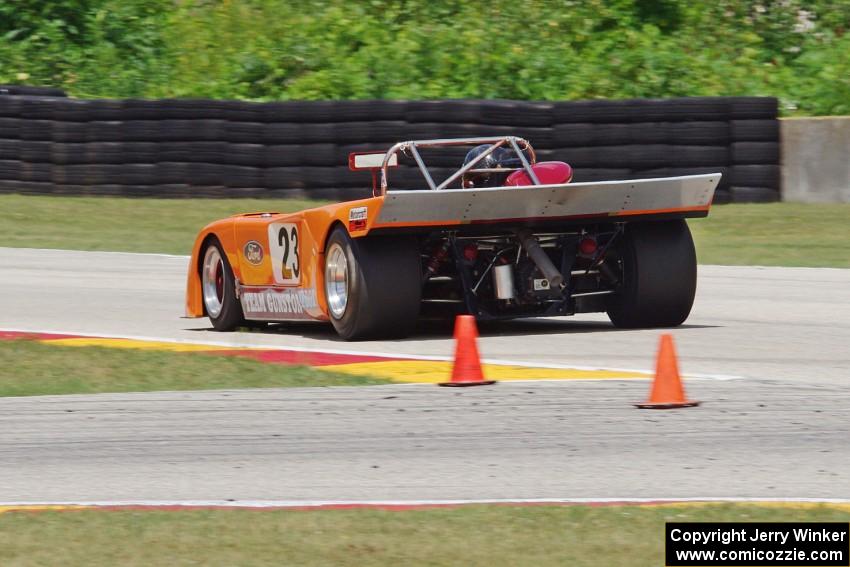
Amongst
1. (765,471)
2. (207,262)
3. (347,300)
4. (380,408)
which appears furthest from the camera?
(207,262)

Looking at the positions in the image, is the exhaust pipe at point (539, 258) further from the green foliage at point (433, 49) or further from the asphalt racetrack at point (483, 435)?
the green foliage at point (433, 49)

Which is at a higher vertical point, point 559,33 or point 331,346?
point 559,33

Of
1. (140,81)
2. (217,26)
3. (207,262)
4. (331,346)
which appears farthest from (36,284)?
(217,26)

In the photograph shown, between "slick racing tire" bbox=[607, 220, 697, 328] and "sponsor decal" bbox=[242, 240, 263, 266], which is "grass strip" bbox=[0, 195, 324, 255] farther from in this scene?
"slick racing tire" bbox=[607, 220, 697, 328]

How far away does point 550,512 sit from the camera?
16.9 ft

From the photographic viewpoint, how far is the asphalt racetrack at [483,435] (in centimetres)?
567

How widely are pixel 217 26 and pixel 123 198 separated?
8.38 m

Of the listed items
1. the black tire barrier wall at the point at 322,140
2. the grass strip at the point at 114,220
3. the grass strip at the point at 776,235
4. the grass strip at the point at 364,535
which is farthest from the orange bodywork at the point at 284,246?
the black tire barrier wall at the point at 322,140

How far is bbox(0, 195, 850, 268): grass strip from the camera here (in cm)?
1585

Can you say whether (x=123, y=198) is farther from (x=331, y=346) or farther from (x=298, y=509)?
(x=298, y=509)

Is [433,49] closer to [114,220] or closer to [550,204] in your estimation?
[114,220]

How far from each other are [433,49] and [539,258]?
48.0ft

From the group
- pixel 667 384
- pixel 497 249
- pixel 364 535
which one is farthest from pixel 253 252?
pixel 364 535

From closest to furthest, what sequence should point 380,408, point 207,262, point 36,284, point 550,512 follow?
point 550,512 < point 380,408 < point 207,262 < point 36,284
